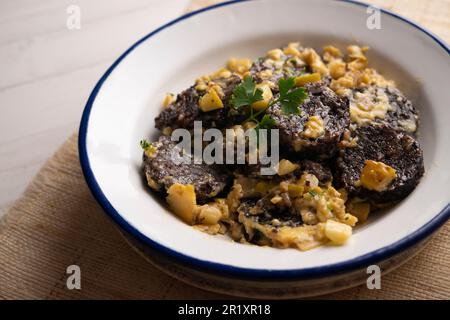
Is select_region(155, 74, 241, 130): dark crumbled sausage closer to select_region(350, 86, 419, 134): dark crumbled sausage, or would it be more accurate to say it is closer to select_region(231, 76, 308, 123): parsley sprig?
select_region(231, 76, 308, 123): parsley sprig

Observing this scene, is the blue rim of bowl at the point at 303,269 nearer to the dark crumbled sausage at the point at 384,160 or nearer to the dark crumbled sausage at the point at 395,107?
the dark crumbled sausage at the point at 384,160

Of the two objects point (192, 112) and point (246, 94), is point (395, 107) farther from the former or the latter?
point (192, 112)

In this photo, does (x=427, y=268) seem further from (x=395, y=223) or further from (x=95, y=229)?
(x=95, y=229)

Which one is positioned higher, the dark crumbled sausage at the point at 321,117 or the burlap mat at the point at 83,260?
the dark crumbled sausage at the point at 321,117

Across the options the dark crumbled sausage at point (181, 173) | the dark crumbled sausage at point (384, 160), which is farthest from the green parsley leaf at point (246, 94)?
the dark crumbled sausage at point (384, 160)

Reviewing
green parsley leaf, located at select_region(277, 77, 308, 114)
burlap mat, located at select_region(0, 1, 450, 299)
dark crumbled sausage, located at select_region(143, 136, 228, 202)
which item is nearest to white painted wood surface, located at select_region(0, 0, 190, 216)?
burlap mat, located at select_region(0, 1, 450, 299)

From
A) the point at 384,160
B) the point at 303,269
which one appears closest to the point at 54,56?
the point at 384,160

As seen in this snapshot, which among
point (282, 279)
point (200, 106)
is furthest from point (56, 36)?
point (282, 279)
